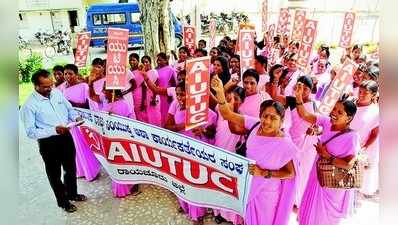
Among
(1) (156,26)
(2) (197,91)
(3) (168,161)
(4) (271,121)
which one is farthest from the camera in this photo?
(1) (156,26)

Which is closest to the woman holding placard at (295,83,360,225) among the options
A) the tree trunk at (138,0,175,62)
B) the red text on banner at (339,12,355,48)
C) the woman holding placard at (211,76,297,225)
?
the woman holding placard at (211,76,297,225)

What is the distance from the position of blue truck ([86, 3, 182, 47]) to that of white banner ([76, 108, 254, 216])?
0.48m

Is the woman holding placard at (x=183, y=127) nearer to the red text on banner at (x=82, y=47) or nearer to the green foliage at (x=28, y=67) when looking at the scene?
the red text on banner at (x=82, y=47)

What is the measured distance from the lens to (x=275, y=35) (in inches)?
119

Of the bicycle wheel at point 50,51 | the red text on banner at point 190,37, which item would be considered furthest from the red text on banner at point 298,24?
the bicycle wheel at point 50,51

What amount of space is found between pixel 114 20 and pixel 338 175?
1575 millimetres

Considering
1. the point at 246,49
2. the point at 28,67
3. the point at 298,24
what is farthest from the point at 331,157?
the point at 28,67

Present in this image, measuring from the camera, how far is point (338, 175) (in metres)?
1.83

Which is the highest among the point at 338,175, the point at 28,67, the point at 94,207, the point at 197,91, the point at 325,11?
the point at 325,11

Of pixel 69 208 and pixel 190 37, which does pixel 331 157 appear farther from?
pixel 69 208

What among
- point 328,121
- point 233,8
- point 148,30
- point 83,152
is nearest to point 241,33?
point 233,8

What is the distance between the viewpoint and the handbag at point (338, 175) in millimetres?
1814

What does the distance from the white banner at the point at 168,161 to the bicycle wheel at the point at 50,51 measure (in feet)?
1.13
